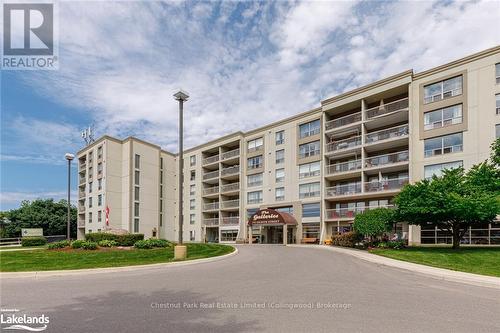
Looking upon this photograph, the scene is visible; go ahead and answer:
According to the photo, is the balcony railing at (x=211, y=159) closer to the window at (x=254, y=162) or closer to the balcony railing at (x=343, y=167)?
the window at (x=254, y=162)

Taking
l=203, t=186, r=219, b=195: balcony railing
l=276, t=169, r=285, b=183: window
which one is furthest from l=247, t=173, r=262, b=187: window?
l=203, t=186, r=219, b=195: balcony railing

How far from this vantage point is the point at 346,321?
21.0ft

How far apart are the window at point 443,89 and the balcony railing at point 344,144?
801cm

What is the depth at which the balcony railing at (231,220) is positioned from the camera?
4750 cm

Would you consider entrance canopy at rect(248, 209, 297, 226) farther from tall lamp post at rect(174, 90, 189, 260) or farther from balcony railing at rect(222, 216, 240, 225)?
tall lamp post at rect(174, 90, 189, 260)

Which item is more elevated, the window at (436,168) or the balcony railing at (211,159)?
the balcony railing at (211,159)

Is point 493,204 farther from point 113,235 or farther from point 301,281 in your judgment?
point 113,235

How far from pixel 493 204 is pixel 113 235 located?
27361 mm

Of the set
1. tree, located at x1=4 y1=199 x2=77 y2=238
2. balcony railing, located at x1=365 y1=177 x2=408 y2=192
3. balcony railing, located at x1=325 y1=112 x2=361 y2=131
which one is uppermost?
balcony railing, located at x1=325 y1=112 x2=361 y2=131

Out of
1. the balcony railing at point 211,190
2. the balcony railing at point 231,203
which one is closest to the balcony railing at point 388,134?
the balcony railing at point 231,203

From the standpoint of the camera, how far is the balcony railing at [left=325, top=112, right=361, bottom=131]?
36884mm

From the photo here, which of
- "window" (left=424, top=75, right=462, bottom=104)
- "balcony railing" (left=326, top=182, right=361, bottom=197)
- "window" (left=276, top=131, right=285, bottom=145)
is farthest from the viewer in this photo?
"window" (left=276, top=131, right=285, bottom=145)

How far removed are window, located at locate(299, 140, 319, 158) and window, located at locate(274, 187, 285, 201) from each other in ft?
17.6

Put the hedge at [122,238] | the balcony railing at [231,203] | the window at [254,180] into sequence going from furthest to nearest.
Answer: the balcony railing at [231,203] < the window at [254,180] < the hedge at [122,238]
